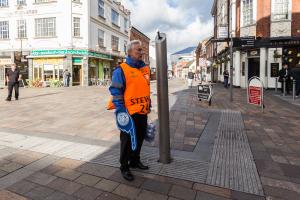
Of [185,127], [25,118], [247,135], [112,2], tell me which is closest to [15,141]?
[25,118]

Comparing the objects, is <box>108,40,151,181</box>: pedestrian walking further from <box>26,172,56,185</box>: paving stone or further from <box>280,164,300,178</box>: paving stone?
<box>280,164,300,178</box>: paving stone

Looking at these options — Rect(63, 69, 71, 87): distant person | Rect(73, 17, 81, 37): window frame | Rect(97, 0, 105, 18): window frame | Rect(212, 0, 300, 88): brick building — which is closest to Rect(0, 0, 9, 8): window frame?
Rect(73, 17, 81, 37): window frame

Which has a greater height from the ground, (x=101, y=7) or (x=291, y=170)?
(x=101, y=7)

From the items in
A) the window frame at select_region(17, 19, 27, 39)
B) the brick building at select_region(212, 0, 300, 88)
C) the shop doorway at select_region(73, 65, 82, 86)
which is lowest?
the shop doorway at select_region(73, 65, 82, 86)

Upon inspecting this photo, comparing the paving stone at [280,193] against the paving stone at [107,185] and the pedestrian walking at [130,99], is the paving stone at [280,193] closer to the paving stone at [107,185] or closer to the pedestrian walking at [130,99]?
the pedestrian walking at [130,99]

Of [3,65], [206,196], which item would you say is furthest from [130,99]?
[3,65]

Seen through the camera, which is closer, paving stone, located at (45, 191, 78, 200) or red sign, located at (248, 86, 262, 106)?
paving stone, located at (45, 191, 78, 200)

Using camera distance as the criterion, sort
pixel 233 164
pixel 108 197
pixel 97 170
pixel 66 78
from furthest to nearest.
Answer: pixel 66 78, pixel 233 164, pixel 97 170, pixel 108 197

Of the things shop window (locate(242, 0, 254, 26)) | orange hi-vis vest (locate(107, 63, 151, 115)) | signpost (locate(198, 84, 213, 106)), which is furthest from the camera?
shop window (locate(242, 0, 254, 26))

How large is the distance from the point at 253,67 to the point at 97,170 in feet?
66.7

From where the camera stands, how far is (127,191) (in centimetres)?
317

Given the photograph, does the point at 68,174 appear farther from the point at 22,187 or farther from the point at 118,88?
the point at 118,88

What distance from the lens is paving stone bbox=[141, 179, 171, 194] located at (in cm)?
320

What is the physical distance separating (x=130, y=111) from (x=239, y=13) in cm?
2169
